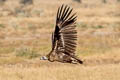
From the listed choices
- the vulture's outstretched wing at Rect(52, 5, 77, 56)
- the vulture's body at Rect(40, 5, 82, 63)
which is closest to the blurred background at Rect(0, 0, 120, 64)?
the vulture's body at Rect(40, 5, 82, 63)

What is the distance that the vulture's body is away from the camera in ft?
33.5

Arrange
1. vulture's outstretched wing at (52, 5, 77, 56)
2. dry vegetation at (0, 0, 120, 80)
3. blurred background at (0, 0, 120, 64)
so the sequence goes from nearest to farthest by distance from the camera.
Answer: vulture's outstretched wing at (52, 5, 77, 56) < dry vegetation at (0, 0, 120, 80) < blurred background at (0, 0, 120, 64)

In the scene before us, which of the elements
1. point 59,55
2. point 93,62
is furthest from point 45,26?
point 59,55

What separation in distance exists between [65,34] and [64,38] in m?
0.12

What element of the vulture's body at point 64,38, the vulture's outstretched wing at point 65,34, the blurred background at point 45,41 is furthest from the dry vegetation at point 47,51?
the vulture's outstretched wing at point 65,34

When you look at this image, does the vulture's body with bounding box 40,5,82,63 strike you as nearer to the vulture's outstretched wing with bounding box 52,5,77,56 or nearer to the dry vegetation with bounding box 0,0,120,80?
the vulture's outstretched wing with bounding box 52,5,77,56

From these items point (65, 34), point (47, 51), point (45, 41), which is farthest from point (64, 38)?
point (45, 41)

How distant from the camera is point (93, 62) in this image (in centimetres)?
2328

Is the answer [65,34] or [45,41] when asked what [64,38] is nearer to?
[65,34]

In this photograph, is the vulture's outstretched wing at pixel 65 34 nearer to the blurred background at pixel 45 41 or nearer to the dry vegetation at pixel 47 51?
the dry vegetation at pixel 47 51

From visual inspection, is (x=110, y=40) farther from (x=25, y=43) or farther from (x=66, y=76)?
(x=66, y=76)

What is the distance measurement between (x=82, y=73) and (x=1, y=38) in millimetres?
19003

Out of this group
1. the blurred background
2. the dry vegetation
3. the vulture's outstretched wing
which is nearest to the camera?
the vulture's outstretched wing

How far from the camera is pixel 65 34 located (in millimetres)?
10508
